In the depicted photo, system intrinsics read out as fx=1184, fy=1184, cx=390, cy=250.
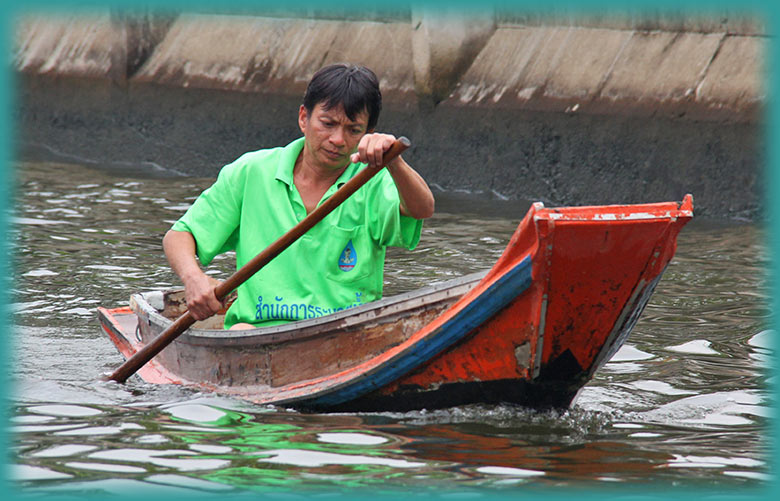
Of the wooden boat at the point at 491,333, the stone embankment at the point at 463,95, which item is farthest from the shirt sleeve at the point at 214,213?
the stone embankment at the point at 463,95

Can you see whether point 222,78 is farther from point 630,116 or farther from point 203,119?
point 630,116

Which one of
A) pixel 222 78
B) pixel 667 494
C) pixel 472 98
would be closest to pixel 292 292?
pixel 667 494

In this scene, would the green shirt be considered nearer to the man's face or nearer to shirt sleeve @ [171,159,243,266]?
shirt sleeve @ [171,159,243,266]

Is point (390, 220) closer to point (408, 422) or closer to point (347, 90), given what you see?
point (347, 90)

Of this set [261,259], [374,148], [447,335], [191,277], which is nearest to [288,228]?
[261,259]

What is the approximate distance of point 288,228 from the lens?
498cm

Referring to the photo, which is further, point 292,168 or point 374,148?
point 292,168

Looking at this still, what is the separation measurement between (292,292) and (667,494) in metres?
1.89

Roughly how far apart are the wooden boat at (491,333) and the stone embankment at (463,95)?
5.63m

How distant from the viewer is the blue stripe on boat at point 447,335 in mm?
4176

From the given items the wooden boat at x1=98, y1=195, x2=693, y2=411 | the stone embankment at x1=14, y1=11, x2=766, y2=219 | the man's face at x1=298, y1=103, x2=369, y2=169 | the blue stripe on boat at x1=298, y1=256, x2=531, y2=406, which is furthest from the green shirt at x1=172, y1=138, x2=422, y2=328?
the stone embankment at x1=14, y1=11, x2=766, y2=219

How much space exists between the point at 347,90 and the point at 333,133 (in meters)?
0.19

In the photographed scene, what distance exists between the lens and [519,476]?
3.89 m

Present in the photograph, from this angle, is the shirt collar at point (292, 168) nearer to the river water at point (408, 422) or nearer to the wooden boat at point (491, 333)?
the wooden boat at point (491, 333)
